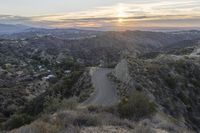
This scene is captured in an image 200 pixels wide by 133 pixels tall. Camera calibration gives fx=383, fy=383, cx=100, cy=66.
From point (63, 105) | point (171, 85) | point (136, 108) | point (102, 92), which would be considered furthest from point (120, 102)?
point (171, 85)

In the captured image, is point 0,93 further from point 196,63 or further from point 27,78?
point 196,63

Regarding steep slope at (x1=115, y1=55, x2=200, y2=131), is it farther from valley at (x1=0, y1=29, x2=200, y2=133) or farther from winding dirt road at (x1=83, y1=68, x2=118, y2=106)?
winding dirt road at (x1=83, y1=68, x2=118, y2=106)

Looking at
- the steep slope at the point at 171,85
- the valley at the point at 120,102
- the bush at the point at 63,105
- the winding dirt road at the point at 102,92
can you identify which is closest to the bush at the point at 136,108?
the valley at the point at 120,102

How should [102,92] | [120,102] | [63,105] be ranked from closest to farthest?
[120,102] < [63,105] < [102,92]

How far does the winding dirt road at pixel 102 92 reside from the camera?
2734 centimetres

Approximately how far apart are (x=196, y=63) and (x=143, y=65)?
925 centimetres

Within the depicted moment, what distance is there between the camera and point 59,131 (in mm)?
10266

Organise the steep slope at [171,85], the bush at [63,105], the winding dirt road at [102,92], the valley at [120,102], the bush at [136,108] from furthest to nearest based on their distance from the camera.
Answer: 1. the steep slope at [171,85]
2. the winding dirt road at [102,92]
3. the bush at [63,105]
4. the bush at [136,108]
5. the valley at [120,102]

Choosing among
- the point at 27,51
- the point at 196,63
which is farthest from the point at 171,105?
the point at 27,51

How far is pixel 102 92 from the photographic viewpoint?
32531mm

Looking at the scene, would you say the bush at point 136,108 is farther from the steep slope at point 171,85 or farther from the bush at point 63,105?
the steep slope at point 171,85

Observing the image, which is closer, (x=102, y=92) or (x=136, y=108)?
(x=136, y=108)

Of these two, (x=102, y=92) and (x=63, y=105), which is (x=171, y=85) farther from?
(x=63, y=105)

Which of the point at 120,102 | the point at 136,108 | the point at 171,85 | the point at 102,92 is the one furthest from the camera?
the point at 171,85
